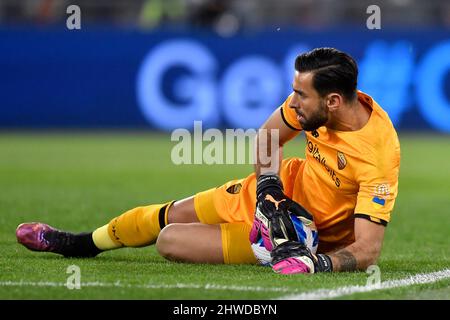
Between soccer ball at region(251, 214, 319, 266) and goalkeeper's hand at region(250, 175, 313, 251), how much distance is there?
0.03 m

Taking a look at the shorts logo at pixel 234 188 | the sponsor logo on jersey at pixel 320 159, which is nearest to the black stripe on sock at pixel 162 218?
the shorts logo at pixel 234 188

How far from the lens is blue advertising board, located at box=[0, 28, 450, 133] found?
1847 cm

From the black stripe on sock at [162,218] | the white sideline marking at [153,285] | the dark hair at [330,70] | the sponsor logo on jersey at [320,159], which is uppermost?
the dark hair at [330,70]

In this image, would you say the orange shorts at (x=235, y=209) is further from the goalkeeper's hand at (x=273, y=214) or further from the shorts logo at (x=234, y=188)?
the goalkeeper's hand at (x=273, y=214)

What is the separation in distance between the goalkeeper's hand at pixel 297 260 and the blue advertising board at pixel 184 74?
39.8 feet

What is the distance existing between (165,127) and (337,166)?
1275 cm

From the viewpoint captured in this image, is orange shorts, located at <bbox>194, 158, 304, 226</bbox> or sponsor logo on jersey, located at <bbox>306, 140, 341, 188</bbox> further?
orange shorts, located at <bbox>194, 158, 304, 226</bbox>

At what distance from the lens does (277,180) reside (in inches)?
253

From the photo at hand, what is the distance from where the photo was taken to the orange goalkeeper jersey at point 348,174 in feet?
20.0

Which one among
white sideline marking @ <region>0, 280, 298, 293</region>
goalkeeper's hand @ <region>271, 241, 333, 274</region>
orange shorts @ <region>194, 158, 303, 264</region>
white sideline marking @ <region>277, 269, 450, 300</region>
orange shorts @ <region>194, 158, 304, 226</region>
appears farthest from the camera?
orange shorts @ <region>194, 158, 304, 226</region>

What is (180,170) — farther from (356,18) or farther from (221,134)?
(356,18)

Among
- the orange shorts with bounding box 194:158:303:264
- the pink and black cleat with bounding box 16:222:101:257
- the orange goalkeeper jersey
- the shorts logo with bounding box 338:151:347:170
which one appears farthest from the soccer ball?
the pink and black cleat with bounding box 16:222:101:257

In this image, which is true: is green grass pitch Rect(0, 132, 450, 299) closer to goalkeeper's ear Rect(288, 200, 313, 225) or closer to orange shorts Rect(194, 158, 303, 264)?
orange shorts Rect(194, 158, 303, 264)
